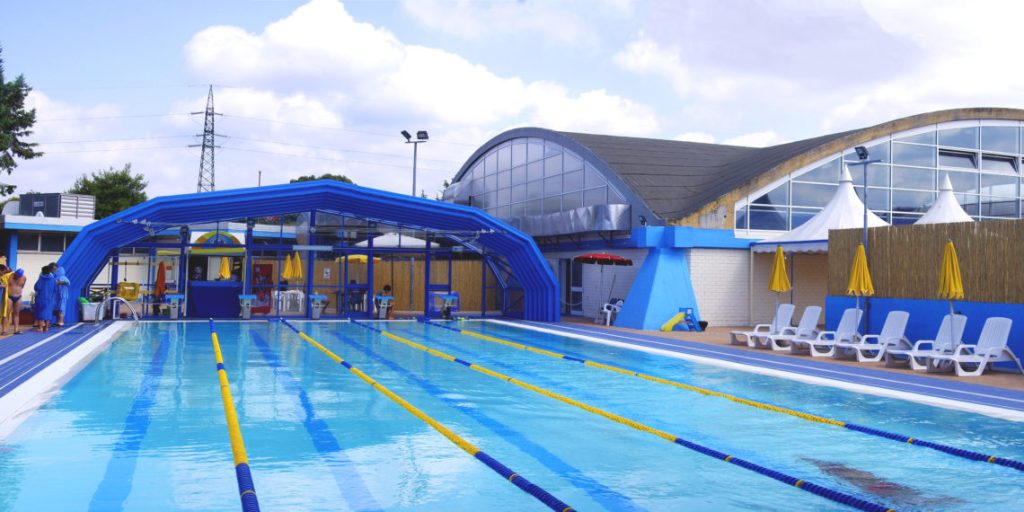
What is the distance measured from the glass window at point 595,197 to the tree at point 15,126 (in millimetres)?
29992

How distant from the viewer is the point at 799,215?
84.8ft

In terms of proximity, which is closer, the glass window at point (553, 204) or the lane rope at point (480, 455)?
the lane rope at point (480, 455)

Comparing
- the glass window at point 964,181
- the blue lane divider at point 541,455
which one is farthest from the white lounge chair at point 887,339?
the glass window at point 964,181

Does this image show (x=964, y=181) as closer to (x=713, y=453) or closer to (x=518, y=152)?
(x=518, y=152)

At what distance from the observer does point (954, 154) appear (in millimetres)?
27359

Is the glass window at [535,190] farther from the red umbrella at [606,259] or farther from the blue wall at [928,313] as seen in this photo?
the blue wall at [928,313]

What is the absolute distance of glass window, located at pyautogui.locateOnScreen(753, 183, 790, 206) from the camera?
2519 cm

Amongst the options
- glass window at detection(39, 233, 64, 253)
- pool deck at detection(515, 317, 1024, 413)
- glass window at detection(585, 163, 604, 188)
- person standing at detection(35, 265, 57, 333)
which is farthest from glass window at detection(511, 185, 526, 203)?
glass window at detection(39, 233, 64, 253)

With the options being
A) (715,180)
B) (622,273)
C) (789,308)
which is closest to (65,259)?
(622,273)

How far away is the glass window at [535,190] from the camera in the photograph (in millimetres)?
31156

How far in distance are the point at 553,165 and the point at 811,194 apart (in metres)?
9.27

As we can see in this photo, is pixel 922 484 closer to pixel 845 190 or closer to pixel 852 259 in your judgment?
pixel 852 259

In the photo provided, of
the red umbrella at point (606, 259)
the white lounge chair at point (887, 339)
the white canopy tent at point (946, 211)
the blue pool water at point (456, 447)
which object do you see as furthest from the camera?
the red umbrella at point (606, 259)

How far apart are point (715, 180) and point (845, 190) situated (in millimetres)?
6127
